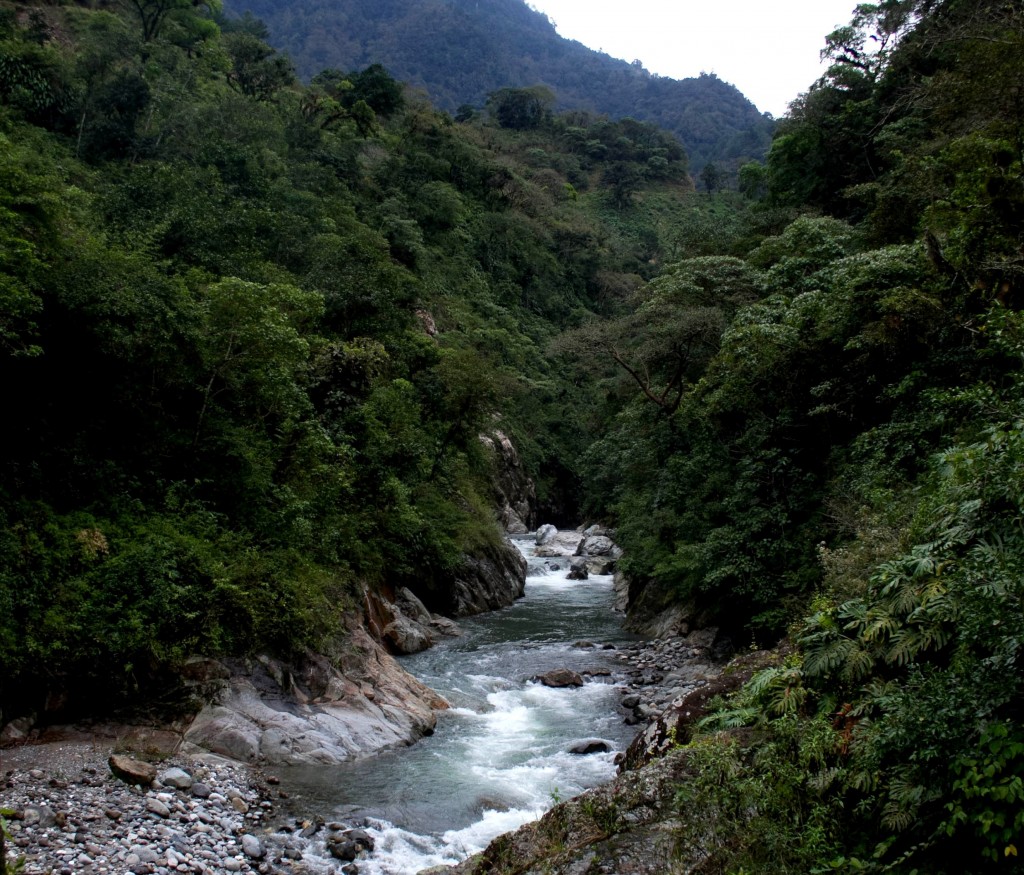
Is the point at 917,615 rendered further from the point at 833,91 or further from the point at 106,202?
the point at 833,91

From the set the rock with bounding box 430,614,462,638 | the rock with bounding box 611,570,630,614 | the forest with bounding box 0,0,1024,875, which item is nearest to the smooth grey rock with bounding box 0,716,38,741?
the forest with bounding box 0,0,1024,875

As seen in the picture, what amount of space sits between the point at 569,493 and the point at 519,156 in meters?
42.3

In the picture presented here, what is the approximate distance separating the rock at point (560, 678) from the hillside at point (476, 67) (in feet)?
373

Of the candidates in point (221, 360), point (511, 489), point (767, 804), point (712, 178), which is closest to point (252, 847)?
point (767, 804)

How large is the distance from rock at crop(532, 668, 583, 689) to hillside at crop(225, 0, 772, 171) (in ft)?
373

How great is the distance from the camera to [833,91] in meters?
27.1

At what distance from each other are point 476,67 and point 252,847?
148531 mm

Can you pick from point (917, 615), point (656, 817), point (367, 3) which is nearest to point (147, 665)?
point (656, 817)

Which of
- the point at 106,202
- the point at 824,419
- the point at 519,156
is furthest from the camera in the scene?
the point at 519,156

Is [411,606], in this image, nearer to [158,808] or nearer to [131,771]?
[131,771]

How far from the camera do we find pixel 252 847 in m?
7.19

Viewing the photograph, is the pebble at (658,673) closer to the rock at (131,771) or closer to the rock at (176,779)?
the rock at (176,779)

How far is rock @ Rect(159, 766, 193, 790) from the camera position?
312 inches

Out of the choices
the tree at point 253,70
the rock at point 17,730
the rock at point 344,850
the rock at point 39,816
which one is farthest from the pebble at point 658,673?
the tree at point 253,70
